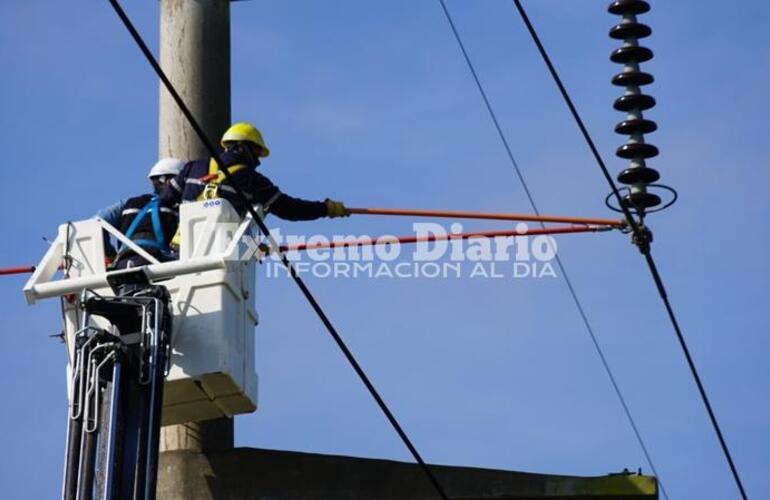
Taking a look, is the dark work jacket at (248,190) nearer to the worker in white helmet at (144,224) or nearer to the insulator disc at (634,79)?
the worker in white helmet at (144,224)

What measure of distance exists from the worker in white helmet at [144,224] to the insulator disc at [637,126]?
293 cm

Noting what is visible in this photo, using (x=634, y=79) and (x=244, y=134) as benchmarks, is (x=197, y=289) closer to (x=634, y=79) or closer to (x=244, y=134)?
(x=244, y=134)

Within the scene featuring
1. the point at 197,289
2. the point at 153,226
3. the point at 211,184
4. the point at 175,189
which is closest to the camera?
the point at 197,289

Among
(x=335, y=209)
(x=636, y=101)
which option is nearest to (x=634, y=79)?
(x=636, y=101)

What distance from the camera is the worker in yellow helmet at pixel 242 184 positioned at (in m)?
13.6

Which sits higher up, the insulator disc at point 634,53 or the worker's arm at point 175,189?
the insulator disc at point 634,53

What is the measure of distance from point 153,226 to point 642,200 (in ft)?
10.2

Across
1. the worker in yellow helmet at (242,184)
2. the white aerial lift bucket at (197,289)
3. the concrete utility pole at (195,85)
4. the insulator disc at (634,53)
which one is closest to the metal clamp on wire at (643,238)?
the insulator disc at (634,53)

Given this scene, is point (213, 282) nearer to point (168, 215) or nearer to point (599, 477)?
point (168, 215)

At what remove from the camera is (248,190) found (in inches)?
538

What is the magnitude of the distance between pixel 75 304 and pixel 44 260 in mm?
328

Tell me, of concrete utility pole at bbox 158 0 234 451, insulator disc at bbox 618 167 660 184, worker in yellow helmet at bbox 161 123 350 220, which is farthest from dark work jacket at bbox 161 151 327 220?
insulator disc at bbox 618 167 660 184

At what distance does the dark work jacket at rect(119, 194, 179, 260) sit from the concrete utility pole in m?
1.49

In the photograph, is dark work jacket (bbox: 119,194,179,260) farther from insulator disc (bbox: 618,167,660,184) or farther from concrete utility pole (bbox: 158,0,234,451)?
insulator disc (bbox: 618,167,660,184)
